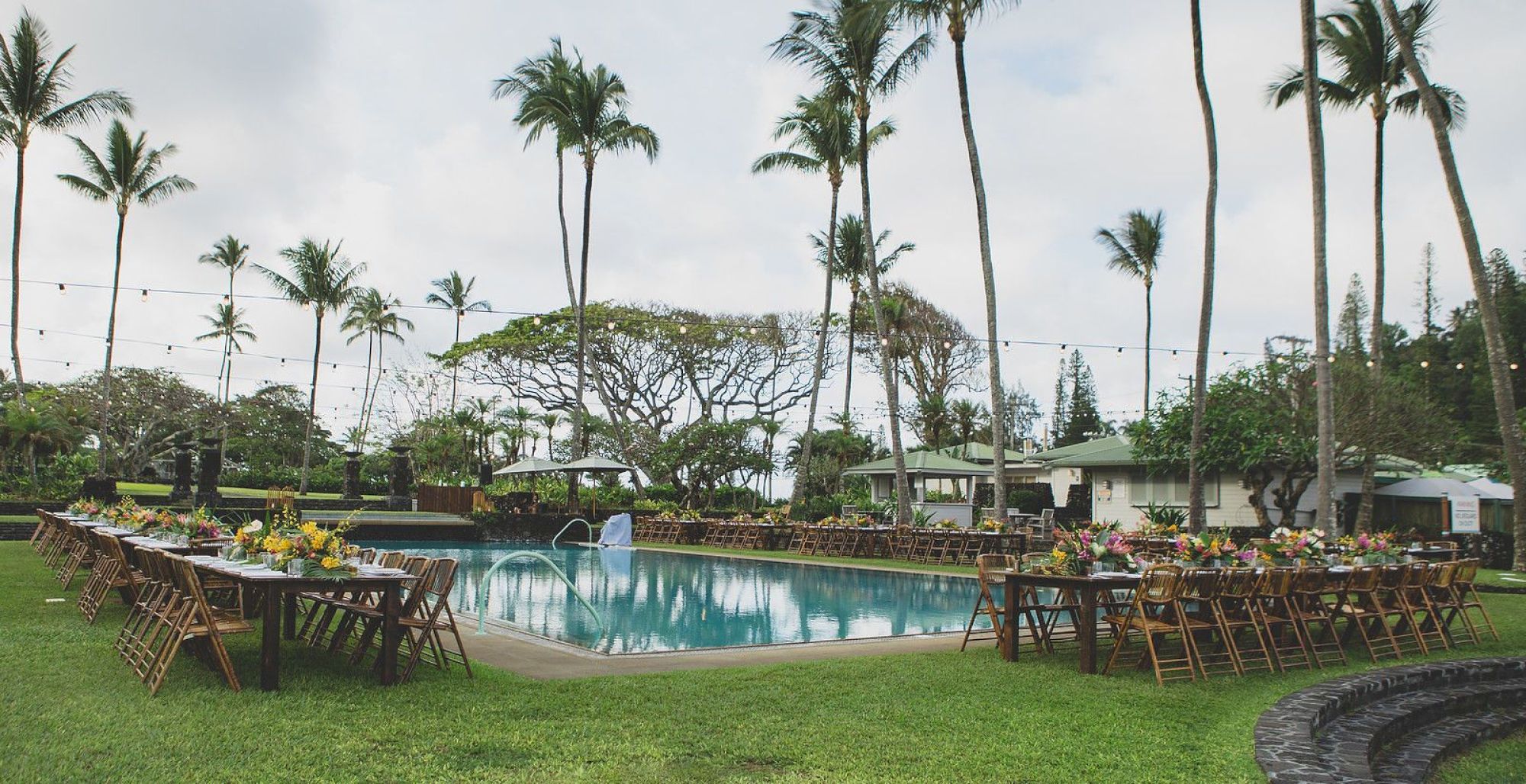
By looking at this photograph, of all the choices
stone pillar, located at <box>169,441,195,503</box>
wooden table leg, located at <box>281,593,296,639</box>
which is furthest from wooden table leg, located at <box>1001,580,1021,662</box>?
stone pillar, located at <box>169,441,195,503</box>

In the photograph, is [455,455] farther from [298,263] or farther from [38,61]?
[38,61]

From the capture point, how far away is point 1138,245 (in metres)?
32.9

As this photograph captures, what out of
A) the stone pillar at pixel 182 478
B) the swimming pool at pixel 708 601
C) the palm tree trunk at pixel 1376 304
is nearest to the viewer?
the swimming pool at pixel 708 601

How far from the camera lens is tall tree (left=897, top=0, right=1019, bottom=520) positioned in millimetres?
18375

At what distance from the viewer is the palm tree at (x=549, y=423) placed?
37.2 meters

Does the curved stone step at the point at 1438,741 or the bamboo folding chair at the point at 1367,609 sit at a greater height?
the bamboo folding chair at the point at 1367,609

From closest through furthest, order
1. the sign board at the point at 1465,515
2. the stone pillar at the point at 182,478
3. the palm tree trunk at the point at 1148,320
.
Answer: the sign board at the point at 1465,515, the stone pillar at the point at 182,478, the palm tree trunk at the point at 1148,320

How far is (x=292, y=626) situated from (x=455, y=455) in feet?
98.8

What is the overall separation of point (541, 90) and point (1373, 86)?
769 inches

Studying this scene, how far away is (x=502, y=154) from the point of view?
101 feet

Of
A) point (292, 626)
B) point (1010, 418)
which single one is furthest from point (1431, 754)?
point (1010, 418)

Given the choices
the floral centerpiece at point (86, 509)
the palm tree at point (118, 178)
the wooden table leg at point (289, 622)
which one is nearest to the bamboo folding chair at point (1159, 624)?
the wooden table leg at point (289, 622)

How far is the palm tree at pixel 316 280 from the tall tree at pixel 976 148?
22.6m

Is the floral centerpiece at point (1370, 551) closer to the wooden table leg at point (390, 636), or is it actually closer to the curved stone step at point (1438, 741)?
the curved stone step at point (1438, 741)
